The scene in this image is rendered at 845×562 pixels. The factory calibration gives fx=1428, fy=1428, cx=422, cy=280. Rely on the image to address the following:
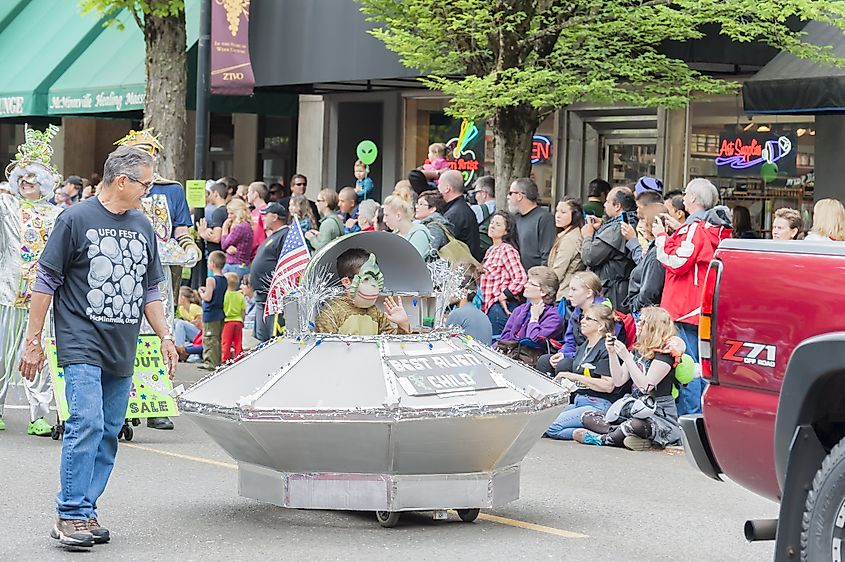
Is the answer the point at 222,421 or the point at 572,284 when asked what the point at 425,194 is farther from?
the point at 222,421

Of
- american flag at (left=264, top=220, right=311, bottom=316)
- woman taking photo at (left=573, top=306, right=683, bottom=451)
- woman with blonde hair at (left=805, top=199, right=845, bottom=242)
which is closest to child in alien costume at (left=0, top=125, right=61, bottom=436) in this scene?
american flag at (left=264, top=220, right=311, bottom=316)

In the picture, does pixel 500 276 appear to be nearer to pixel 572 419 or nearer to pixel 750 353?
pixel 572 419

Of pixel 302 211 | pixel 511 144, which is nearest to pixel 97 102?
pixel 302 211

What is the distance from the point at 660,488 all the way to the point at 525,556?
251 centimetres

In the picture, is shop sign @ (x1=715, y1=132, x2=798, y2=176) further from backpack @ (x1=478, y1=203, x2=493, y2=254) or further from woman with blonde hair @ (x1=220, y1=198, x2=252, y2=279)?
woman with blonde hair @ (x1=220, y1=198, x2=252, y2=279)

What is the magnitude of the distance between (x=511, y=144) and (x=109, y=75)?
9764 mm

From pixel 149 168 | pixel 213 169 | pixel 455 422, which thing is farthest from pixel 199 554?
pixel 213 169

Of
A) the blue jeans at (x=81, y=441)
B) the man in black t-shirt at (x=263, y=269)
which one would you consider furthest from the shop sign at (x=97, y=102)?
the blue jeans at (x=81, y=441)

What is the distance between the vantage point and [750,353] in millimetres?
5535

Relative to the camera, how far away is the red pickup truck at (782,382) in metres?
5.19

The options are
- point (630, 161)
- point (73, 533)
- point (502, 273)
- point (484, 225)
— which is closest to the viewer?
point (73, 533)

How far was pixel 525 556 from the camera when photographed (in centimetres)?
698

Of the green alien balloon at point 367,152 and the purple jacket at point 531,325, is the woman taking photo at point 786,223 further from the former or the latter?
the green alien balloon at point 367,152

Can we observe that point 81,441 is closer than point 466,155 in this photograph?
Yes
